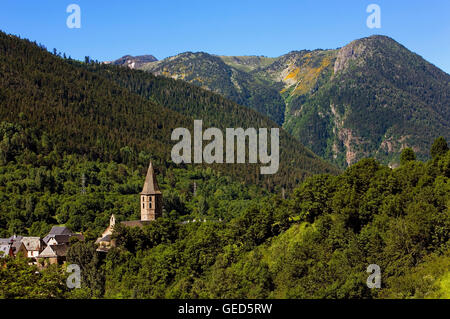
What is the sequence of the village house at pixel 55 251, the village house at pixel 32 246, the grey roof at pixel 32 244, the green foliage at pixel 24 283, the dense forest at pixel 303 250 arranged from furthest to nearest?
the grey roof at pixel 32 244 → the village house at pixel 32 246 → the village house at pixel 55 251 → the dense forest at pixel 303 250 → the green foliage at pixel 24 283

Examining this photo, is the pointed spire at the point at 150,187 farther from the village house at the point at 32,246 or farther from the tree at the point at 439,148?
the tree at the point at 439,148

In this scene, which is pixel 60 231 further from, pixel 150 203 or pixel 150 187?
pixel 150 187

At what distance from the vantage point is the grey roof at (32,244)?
4375 inches

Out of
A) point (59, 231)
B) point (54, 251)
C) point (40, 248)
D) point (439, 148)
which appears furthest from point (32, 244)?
point (439, 148)

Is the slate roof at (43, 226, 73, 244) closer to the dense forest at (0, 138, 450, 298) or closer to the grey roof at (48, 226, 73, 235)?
the grey roof at (48, 226, 73, 235)

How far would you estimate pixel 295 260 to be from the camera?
73438 millimetres

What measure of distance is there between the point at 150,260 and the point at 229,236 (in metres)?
12.2

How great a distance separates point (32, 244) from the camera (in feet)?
370

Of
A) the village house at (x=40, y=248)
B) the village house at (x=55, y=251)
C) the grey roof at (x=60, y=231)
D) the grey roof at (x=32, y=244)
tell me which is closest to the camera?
the village house at (x=55, y=251)

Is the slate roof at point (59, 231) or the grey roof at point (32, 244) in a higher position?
the slate roof at point (59, 231)

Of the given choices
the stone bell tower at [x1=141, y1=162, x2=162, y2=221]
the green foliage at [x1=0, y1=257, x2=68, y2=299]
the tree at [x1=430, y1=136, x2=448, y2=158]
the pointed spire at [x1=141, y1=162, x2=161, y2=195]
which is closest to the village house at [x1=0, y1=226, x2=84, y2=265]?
the stone bell tower at [x1=141, y1=162, x2=162, y2=221]

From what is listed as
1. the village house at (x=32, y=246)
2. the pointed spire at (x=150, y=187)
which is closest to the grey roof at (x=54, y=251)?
the village house at (x=32, y=246)
